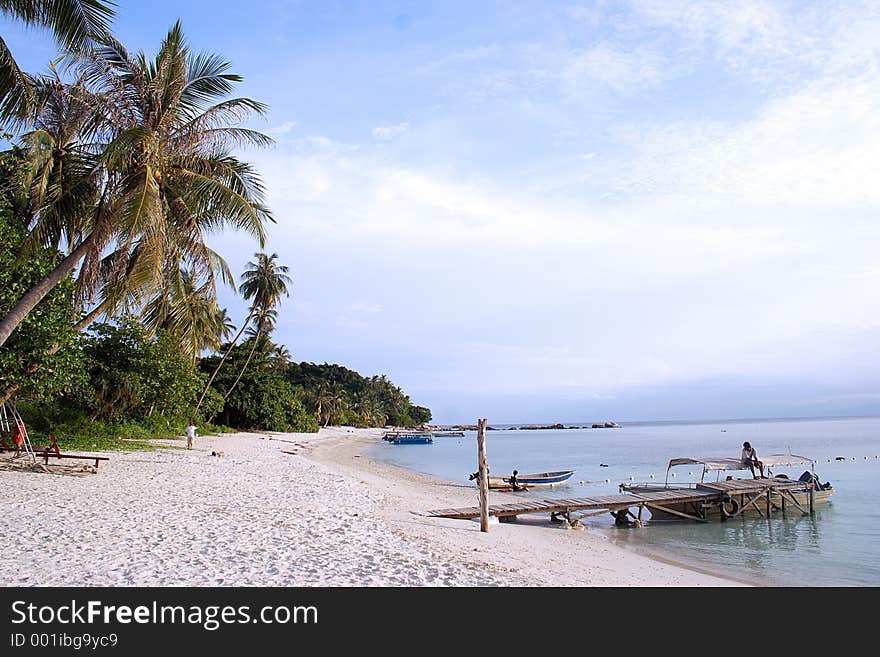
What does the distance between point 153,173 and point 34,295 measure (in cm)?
340

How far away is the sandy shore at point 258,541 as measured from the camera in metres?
6.25

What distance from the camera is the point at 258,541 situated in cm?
782

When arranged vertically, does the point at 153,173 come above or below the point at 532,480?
above

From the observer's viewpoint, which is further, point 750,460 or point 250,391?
point 250,391

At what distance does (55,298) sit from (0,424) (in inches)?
171

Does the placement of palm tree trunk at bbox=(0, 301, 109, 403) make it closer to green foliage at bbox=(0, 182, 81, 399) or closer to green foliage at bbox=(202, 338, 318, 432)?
green foliage at bbox=(0, 182, 81, 399)

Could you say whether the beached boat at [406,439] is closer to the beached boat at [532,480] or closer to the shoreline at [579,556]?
the beached boat at [532,480]

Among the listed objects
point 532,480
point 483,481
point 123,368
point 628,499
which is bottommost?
point 532,480

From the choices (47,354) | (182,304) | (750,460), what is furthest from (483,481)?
(750,460)

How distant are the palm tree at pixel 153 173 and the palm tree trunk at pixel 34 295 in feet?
0.06

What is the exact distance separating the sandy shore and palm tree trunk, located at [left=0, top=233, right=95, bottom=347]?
3009 millimetres

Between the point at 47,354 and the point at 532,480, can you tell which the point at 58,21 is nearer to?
the point at 47,354
